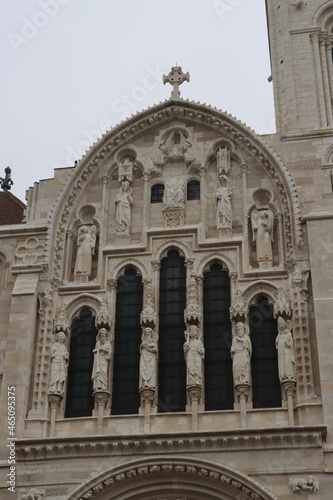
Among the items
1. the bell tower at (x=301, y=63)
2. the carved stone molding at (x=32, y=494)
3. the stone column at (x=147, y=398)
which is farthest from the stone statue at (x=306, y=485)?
the bell tower at (x=301, y=63)

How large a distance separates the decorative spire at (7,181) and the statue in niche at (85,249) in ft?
33.8

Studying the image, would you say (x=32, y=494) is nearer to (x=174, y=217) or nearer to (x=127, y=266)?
(x=127, y=266)

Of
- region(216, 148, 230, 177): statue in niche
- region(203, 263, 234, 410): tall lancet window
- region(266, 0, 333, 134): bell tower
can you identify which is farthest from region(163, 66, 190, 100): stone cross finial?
region(203, 263, 234, 410): tall lancet window

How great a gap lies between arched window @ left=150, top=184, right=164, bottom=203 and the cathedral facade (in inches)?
1.7

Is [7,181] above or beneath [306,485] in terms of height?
above

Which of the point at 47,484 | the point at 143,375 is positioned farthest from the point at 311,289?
the point at 47,484

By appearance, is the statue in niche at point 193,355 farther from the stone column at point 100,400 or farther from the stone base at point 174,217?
the stone base at point 174,217

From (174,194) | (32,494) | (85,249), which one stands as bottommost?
(32,494)

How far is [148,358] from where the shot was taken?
2238 cm

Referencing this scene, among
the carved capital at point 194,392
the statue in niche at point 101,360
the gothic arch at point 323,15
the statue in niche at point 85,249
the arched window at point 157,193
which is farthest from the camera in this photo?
the gothic arch at point 323,15

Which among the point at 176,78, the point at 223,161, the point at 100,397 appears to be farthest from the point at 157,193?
the point at 100,397

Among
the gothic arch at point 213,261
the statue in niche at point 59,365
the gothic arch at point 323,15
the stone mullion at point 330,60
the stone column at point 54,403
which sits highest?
the gothic arch at point 323,15

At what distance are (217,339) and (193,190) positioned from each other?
4.89 meters

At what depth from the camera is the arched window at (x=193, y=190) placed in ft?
83.6
